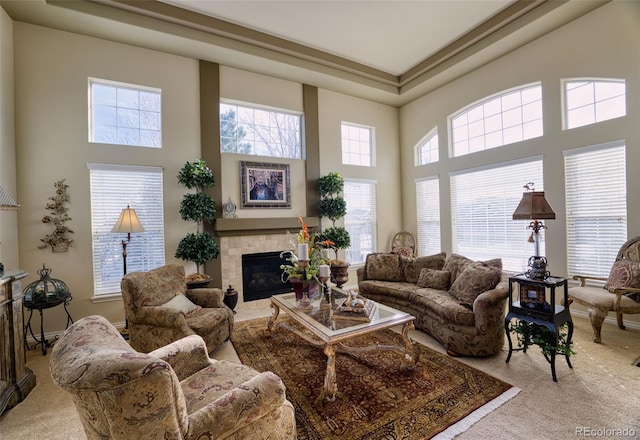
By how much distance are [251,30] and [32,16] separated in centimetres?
263

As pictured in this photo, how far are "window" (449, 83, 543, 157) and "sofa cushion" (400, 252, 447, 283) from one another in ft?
7.84

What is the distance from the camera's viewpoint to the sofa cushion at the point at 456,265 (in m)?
3.57

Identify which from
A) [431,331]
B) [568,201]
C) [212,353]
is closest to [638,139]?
[568,201]

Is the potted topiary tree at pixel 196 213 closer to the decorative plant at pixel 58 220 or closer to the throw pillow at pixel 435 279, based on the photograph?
the decorative plant at pixel 58 220

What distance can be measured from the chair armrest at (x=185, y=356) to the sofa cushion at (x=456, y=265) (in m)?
3.01

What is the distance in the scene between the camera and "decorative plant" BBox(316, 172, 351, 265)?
17.2ft

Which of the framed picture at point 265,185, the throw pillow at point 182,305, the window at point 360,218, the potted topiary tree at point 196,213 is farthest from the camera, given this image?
the window at point 360,218

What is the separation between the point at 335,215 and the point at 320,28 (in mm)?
3023

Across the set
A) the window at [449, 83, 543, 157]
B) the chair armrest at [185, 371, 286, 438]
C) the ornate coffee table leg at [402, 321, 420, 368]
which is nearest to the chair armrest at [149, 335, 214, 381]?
the chair armrest at [185, 371, 286, 438]

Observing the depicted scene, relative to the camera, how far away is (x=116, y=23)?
358 cm

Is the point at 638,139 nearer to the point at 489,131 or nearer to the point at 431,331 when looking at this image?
the point at 489,131

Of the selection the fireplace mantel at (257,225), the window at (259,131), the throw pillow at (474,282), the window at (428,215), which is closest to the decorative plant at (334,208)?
the fireplace mantel at (257,225)

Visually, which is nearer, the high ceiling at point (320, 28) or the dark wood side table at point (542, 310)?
the dark wood side table at point (542, 310)

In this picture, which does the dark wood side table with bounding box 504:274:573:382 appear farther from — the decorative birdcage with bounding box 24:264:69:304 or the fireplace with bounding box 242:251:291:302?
the decorative birdcage with bounding box 24:264:69:304
